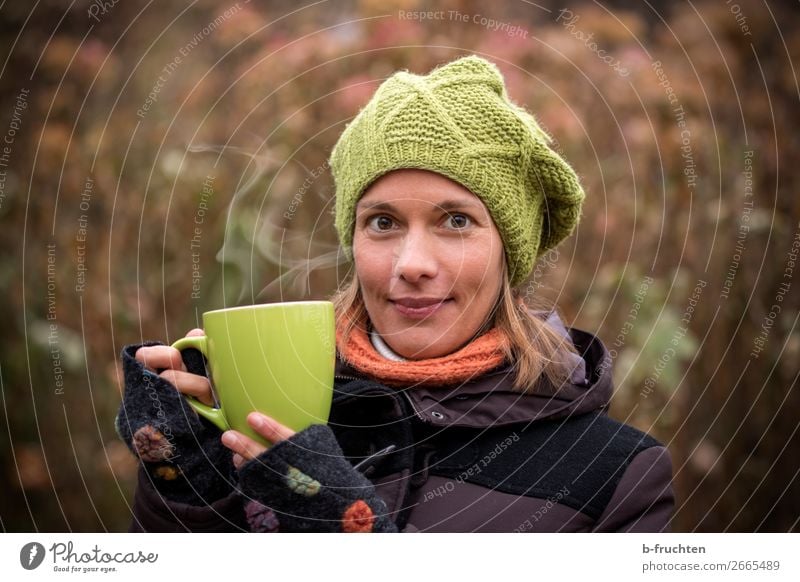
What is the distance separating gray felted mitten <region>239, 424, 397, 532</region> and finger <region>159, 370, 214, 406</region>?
10 cm

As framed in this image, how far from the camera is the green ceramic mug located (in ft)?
2.74

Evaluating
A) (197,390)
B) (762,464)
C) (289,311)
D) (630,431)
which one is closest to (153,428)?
(197,390)

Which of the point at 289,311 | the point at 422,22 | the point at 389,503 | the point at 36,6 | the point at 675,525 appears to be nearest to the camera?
the point at 289,311

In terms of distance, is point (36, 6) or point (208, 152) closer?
point (36, 6)

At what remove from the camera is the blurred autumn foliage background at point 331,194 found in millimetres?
1679

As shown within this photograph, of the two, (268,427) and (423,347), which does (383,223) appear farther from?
(268,427)

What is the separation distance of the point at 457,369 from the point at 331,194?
77 centimetres

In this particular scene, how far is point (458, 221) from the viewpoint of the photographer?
1008 millimetres

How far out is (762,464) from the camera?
1.75 metres

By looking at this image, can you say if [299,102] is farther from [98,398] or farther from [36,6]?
[98,398]

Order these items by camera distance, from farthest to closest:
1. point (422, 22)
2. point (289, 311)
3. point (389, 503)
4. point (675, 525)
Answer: point (675, 525), point (422, 22), point (389, 503), point (289, 311)

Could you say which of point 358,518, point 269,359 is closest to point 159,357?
point 269,359

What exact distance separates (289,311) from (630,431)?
1.58 feet

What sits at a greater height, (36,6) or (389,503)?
(36,6)
